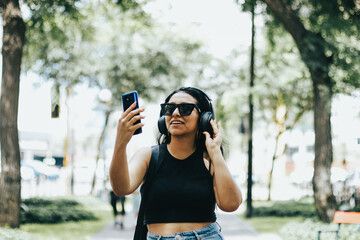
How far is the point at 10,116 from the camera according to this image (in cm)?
1090

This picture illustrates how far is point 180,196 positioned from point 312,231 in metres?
7.98

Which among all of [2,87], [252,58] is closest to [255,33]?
[252,58]

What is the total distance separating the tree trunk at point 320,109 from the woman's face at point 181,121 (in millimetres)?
8675

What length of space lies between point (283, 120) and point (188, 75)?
220 inches

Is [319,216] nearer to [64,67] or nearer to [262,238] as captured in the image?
[262,238]

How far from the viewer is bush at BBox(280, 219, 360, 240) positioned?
32.1 ft

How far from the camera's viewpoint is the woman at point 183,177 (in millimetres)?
2877

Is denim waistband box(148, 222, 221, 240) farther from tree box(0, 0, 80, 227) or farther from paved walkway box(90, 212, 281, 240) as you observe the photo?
paved walkway box(90, 212, 281, 240)

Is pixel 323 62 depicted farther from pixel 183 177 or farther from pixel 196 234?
pixel 196 234

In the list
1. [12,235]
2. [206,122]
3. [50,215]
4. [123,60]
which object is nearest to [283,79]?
[123,60]

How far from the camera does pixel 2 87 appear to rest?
36.1ft

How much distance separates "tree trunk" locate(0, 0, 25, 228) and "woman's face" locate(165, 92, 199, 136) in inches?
332

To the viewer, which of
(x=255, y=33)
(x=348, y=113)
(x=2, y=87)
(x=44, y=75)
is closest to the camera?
(x=2, y=87)

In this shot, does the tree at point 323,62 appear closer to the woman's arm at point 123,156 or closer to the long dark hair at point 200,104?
the long dark hair at point 200,104
